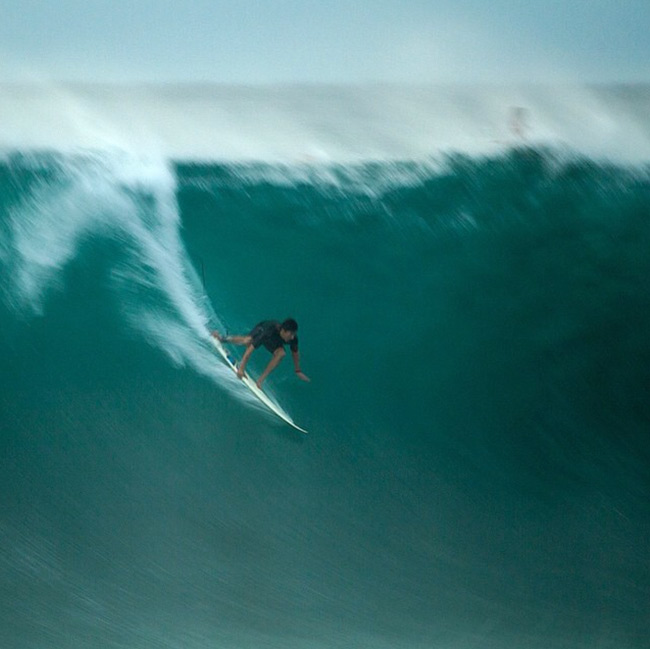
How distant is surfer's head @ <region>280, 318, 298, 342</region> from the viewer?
2.59 meters

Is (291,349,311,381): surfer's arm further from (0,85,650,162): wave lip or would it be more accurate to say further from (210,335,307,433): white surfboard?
(0,85,650,162): wave lip

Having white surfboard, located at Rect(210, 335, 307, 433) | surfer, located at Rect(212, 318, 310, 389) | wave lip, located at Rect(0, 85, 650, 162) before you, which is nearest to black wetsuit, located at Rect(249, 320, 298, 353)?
surfer, located at Rect(212, 318, 310, 389)

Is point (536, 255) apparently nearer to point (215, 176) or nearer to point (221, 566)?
point (215, 176)

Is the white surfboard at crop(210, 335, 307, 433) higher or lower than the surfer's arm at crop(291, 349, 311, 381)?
lower

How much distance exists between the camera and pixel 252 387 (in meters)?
2.59

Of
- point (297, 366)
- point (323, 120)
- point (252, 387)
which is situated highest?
point (323, 120)

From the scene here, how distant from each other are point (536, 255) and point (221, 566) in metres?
1.57

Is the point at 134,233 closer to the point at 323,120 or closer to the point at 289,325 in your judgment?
the point at 289,325

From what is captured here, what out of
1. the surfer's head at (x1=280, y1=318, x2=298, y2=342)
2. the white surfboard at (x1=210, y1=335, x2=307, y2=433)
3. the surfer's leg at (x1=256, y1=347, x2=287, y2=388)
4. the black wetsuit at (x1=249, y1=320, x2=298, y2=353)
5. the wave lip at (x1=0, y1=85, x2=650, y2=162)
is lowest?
the white surfboard at (x1=210, y1=335, x2=307, y2=433)

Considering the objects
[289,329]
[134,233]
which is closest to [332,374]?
[289,329]

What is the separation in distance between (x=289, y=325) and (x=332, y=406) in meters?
0.33

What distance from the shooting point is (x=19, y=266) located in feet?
8.55

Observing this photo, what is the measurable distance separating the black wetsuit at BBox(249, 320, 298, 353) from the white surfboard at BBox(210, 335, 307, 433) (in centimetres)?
10

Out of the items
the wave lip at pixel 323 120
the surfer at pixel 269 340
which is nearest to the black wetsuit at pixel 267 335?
the surfer at pixel 269 340
